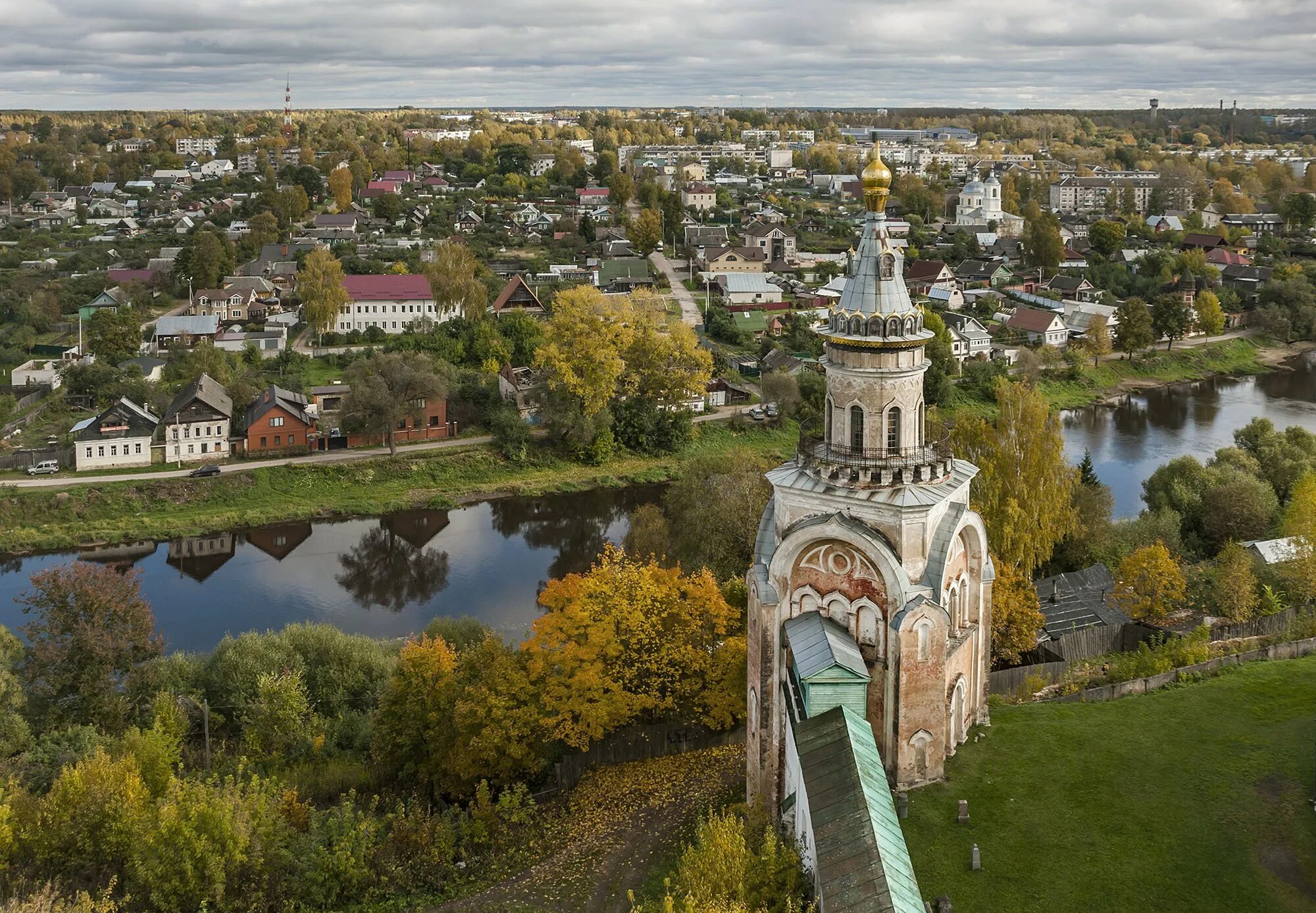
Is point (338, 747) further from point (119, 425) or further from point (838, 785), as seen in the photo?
point (119, 425)

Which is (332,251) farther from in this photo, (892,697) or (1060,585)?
(892,697)

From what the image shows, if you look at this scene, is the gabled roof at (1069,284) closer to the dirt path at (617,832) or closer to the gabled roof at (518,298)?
the gabled roof at (518,298)

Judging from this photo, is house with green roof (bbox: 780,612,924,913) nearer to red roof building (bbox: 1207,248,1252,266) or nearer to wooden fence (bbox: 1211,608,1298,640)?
wooden fence (bbox: 1211,608,1298,640)

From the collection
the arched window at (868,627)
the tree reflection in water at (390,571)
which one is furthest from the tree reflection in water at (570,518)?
the arched window at (868,627)

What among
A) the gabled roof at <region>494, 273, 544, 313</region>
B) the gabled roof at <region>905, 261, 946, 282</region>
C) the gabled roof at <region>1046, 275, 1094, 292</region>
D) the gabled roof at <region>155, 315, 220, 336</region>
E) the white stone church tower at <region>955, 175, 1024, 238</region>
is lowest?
the gabled roof at <region>155, 315, 220, 336</region>

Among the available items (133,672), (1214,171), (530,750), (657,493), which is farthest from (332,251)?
(1214,171)

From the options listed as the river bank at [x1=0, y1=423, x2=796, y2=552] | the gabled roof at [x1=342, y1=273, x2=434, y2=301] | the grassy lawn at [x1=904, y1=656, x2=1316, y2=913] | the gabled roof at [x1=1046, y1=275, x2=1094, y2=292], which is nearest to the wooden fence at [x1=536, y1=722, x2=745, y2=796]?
the grassy lawn at [x1=904, y1=656, x2=1316, y2=913]

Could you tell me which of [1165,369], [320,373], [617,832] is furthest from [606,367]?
[1165,369]
